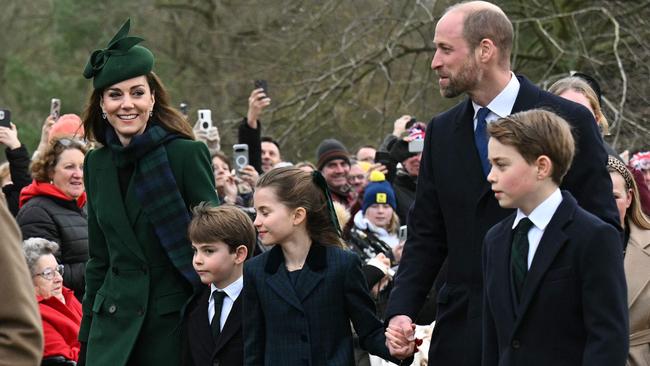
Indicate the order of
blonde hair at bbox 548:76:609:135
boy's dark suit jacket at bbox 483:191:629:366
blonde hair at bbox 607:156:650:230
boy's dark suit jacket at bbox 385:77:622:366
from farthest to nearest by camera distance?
blonde hair at bbox 548:76:609:135 → blonde hair at bbox 607:156:650:230 → boy's dark suit jacket at bbox 385:77:622:366 → boy's dark suit jacket at bbox 483:191:629:366

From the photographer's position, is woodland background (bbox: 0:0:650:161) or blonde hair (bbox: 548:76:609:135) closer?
blonde hair (bbox: 548:76:609:135)

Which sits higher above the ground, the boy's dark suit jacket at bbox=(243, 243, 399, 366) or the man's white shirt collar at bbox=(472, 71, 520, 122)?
the man's white shirt collar at bbox=(472, 71, 520, 122)

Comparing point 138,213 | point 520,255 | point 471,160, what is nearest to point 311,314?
point 138,213

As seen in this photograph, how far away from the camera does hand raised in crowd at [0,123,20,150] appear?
9.95 metres

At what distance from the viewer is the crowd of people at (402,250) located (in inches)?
188

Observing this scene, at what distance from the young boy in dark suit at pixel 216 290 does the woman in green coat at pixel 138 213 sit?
0.21 feet

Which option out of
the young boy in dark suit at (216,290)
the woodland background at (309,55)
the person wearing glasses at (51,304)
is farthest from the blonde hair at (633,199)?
the woodland background at (309,55)

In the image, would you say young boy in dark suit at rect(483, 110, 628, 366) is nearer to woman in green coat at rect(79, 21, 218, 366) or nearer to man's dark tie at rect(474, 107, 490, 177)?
man's dark tie at rect(474, 107, 490, 177)

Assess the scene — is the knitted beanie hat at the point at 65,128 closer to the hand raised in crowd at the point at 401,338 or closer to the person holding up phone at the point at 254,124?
the person holding up phone at the point at 254,124

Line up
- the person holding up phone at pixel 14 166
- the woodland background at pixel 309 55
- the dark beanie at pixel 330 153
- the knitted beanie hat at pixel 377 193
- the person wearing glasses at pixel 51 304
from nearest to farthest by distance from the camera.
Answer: the person wearing glasses at pixel 51 304 < the person holding up phone at pixel 14 166 < the knitted beanie hat at pixel 377 193 < the dark beanie at pixel 330 153 < the woodland background at pixel 309 55

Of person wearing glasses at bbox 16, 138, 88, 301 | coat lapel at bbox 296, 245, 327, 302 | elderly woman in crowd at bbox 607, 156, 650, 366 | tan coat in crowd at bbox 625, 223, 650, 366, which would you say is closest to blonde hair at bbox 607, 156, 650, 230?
elderly woman in crowd at bbox 607, 156, 650, 366

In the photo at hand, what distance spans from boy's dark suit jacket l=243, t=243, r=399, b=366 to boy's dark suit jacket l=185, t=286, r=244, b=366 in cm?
21

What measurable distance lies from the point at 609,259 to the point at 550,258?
7.8 inches

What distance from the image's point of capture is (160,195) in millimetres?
6156
